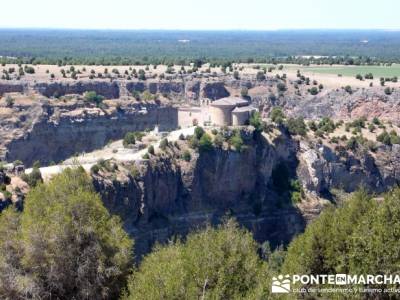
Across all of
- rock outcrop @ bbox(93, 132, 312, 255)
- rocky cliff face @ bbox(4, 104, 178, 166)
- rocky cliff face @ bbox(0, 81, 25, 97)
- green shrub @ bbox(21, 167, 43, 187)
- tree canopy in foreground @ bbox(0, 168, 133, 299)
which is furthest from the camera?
rocky cliff face @ bbox(0, 81, 25, 97)

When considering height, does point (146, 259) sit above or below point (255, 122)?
above

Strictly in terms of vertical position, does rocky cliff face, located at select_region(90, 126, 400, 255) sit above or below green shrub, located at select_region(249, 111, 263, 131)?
below

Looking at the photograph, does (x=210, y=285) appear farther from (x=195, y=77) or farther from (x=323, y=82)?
(x=323, y=82)

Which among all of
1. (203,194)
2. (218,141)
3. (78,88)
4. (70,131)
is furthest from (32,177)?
(78,88)

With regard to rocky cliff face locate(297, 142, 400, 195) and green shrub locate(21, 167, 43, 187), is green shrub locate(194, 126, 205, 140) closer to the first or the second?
rocky cliff face locate(297, 142, 400, 195)

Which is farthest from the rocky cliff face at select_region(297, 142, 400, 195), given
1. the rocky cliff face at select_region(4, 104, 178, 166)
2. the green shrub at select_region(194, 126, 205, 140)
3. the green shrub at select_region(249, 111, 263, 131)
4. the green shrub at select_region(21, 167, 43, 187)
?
the green shrub at select_region(21, 167, 43, 187)

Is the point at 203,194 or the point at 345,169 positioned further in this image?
the point at 345,169

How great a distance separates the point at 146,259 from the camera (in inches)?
837

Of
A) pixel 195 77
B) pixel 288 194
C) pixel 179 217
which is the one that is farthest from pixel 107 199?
pixel 195 77

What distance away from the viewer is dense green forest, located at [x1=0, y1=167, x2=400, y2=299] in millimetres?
18375

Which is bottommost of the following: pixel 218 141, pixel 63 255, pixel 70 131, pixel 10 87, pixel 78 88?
pixel 70 131

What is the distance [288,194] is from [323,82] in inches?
1178

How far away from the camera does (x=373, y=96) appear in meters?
70.8

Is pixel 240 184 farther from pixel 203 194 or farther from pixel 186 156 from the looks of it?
pixel 186 156
